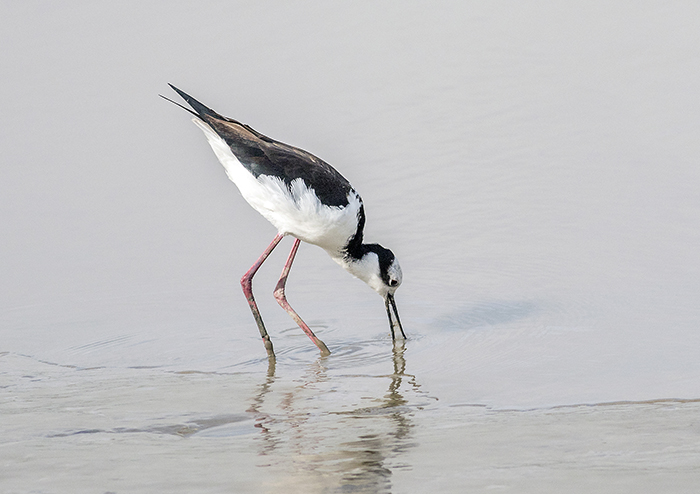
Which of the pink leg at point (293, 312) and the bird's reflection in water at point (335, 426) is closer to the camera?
the bird's reflection in water at point (335, 426)

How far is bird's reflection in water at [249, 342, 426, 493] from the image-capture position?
11.7 ft

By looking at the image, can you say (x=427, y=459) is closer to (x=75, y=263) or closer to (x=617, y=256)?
(x=617, y=256)

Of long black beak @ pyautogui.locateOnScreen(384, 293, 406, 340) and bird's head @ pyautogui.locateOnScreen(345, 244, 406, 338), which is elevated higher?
bird's head @ pyautogui.locateOnScreen(345, 244, 406, 338)

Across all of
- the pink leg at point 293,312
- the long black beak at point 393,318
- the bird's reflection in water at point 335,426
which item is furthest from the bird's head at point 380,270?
the bird's reflection in water at point 335,426

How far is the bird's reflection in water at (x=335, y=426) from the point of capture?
11.7 feet

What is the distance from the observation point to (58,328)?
6.49 meters

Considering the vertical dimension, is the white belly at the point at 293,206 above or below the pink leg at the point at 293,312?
above

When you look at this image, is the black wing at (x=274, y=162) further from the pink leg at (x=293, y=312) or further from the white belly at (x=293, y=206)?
the pink leg at (x=293, y=312)

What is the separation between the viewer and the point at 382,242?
25.7 ft

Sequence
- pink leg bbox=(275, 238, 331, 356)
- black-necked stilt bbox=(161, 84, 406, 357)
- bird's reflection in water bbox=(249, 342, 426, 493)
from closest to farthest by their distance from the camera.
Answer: bird's reflection in water bbox=(249, 342, 426, 493) < pink leg bbox=(275, 238, 331, 356) < black-necked stilt bbox=(161, 84, 406, 357)

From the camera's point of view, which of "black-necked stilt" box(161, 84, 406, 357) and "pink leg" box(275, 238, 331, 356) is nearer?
"pink leg" box(275, 238, 331, 356)

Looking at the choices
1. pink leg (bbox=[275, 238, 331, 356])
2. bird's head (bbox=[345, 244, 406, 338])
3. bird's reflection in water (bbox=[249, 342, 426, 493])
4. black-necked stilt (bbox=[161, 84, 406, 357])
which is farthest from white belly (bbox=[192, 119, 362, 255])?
bird's reflection in water (bbox=[249, 342, 426, 493])

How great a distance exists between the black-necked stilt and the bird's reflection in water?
0.78 meters

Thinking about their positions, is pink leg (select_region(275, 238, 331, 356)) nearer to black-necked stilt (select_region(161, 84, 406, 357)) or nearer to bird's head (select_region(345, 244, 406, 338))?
black-necked stilt (select_region(161, 84, 406, 357))
